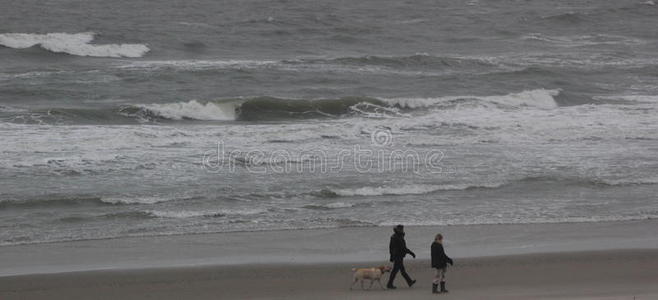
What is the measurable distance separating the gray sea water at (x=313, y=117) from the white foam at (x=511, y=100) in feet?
0.27

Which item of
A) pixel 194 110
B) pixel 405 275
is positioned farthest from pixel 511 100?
pixel 405 275

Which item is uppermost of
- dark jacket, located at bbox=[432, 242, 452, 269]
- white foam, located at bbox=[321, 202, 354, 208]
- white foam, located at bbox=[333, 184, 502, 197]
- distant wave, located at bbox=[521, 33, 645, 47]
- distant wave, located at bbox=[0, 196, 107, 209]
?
distant wave, located at bbox=[521, 33, 645, 47]

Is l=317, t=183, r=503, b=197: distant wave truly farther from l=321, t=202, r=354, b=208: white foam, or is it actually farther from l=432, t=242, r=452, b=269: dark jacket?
l=432, t=242, r=452, b=269: dark jacket

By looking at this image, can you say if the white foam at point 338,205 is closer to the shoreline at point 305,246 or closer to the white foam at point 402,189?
the white foam at point 402,189

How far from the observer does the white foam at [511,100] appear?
97.3 ft

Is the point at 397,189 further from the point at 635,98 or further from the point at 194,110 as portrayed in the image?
the point at 635,98

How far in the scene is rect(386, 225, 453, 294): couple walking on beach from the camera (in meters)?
12.8

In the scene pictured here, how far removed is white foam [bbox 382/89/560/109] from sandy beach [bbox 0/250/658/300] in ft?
49.6

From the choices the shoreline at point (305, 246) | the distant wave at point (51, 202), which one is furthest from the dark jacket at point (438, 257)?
the distant wave at point (51, 202)

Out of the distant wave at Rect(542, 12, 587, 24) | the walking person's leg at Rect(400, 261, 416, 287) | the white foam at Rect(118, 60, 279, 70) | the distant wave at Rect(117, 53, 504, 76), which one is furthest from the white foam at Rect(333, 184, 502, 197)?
the distant wave at Rect(542, 12, 587, 24)

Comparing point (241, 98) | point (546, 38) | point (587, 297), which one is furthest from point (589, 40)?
point (587, 297)

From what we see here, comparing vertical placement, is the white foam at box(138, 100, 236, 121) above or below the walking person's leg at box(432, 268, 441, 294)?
above

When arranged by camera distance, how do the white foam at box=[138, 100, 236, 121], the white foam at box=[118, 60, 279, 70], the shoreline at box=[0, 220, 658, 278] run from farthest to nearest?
the white foam at box=[118, 60, 279, 70]
the white foam at box=[138, 100, 236, 121]
the shoreline at box=[0, 220, 658, 278]

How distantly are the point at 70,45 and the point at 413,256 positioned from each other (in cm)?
2757
